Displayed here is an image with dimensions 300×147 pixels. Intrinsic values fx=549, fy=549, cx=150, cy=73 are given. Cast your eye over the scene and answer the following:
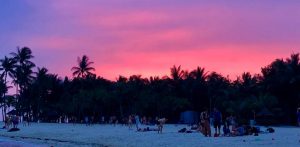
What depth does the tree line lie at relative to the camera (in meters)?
57.3

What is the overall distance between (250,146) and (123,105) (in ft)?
194

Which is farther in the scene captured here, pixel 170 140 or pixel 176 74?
pixel 176 74

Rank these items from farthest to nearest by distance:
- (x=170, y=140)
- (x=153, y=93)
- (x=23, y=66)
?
1. (x=23, y=66)
2. (x=153, y=93)
3. (x=170, y=140)

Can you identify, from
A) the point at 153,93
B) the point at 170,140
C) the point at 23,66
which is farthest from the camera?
the point at 23,66

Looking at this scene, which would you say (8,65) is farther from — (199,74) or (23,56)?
(199,74)

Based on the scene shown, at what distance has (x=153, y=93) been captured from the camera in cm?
7319

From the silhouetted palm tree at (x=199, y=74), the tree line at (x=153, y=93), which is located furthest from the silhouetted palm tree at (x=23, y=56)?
the silhouetted palm tree at (x=199, y=74)

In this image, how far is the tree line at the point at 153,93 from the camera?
57344mm

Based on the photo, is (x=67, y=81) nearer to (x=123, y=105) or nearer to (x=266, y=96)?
(x=123, y=105)

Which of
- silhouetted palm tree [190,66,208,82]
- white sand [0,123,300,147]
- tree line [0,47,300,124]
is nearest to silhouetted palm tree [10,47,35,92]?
tree line [0,47,300,124]

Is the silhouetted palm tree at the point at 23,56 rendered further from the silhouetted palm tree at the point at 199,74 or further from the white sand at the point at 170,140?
the white sand at the point at 170,140

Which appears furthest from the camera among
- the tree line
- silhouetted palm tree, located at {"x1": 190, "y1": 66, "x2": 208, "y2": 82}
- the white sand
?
silhouetted palm tree, located at {"x1": 190, "y1": 66, "x2": 208, "y2": 82}

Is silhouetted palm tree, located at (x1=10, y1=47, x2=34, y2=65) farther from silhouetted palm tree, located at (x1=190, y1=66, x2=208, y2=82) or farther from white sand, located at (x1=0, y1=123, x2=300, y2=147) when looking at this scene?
white sand, located at (x1=0, y1=123, x2=300, y2=147)

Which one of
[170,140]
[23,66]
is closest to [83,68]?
[23,66]
